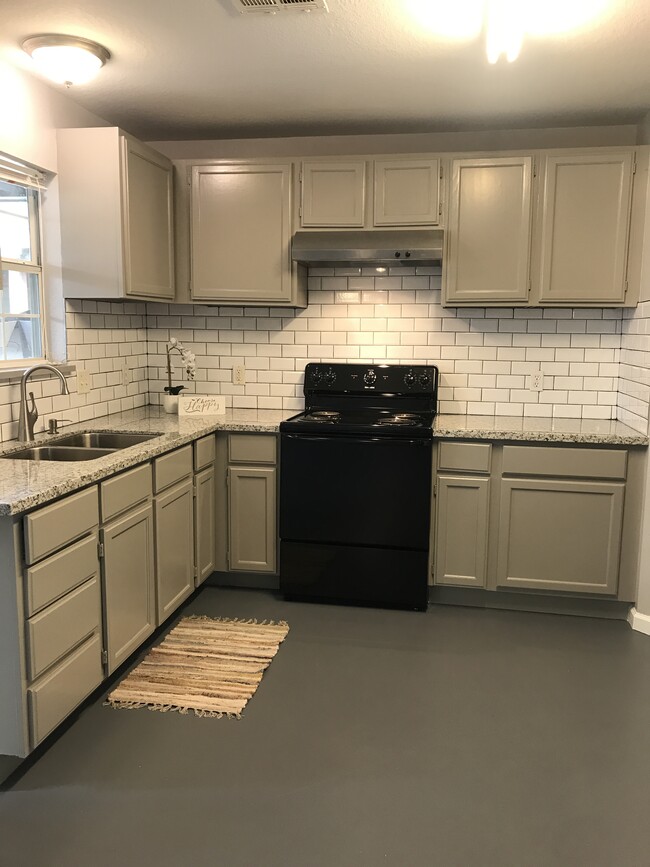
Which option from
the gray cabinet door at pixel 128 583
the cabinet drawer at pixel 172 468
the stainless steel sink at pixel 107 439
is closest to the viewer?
the gray cabinet door at pixel 128 583

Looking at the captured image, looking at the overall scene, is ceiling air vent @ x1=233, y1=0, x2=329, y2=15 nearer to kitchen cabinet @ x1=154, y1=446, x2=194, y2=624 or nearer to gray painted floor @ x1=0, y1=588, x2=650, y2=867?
kitchen cabinet @ x1=154, y1=446, x2=194, y2=624

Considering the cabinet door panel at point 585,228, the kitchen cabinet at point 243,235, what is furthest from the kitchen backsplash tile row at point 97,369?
the cabinet door panel at point 585,228

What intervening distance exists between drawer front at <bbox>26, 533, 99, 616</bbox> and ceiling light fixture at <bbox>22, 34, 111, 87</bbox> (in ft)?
6.17

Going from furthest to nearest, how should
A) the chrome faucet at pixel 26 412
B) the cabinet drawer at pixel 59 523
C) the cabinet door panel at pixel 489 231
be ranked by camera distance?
the cabinet door panel at pixel 489 231 < the chrome faucet at pixel 26 412 < the cabinet drawer at pixel 59 523

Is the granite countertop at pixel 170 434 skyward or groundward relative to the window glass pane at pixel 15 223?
groundward

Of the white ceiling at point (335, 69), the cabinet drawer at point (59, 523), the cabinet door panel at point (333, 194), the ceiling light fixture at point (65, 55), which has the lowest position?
the cabinet drawer at point (59, 523)

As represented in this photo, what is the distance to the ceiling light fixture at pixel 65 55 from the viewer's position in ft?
9.05

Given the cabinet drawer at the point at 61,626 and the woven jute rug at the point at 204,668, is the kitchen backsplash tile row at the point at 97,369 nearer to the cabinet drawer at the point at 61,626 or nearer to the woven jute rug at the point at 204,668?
the cabinet drawer at the point at 61,626

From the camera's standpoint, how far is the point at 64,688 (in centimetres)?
235

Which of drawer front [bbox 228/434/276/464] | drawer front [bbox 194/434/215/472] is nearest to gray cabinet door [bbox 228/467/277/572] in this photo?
drawer front [bbox 228/434/276/464]

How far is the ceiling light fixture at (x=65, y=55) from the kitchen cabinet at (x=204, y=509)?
1.70 metres

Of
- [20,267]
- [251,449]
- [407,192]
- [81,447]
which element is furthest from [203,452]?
[407,192]

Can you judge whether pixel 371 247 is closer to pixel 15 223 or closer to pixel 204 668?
pixel 15 223

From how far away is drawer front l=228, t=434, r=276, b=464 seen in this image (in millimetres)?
3768
